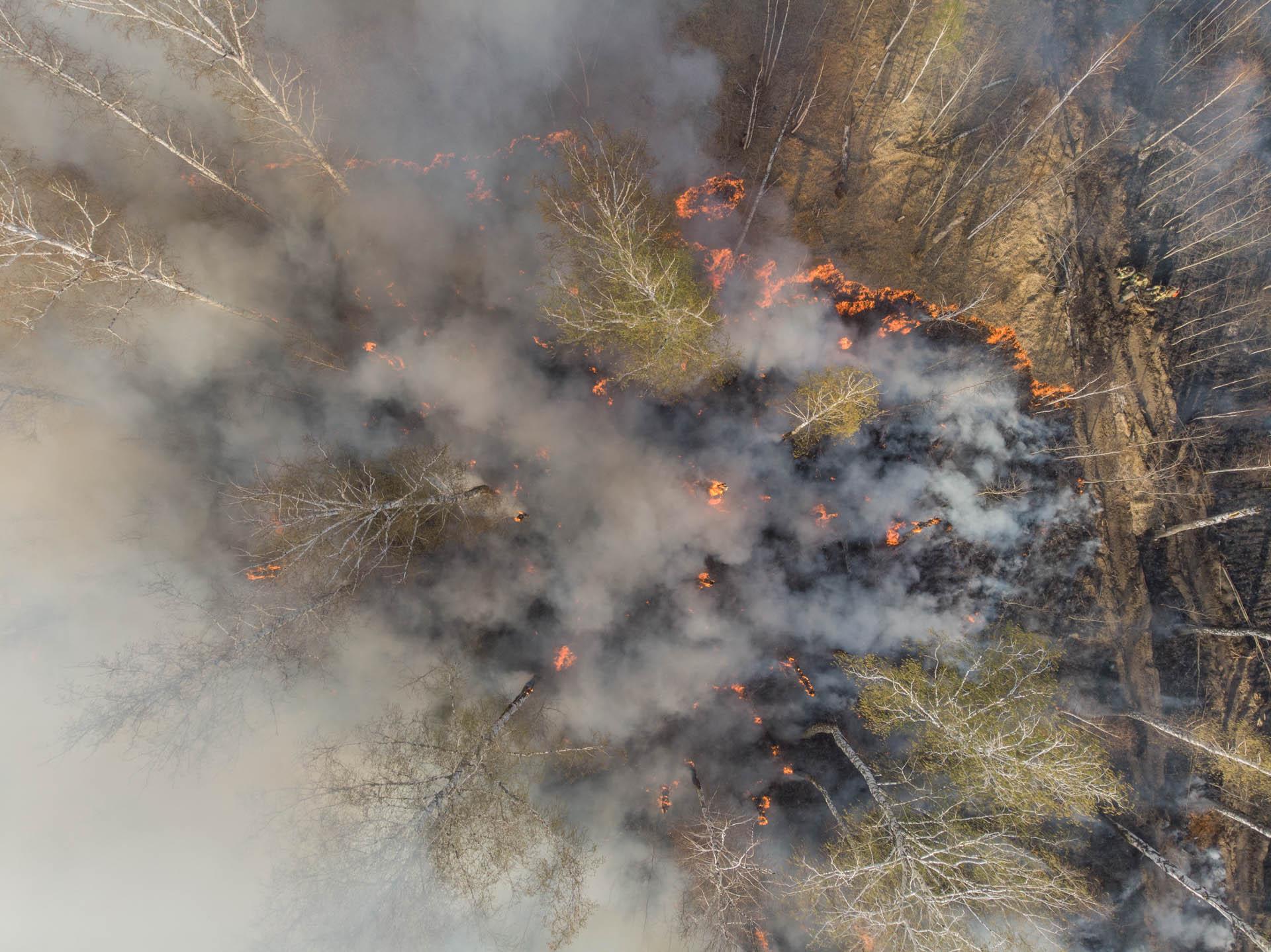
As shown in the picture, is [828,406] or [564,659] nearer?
[828,406]

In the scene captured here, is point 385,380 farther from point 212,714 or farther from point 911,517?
point 911,517

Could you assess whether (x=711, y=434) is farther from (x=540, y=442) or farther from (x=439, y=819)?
(x=439, y=819)

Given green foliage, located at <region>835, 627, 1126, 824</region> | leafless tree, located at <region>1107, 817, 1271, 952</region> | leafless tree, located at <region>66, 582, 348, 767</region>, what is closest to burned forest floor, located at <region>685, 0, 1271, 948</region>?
leafless tree, located at <region>1107, 817, 1271, 952</region>

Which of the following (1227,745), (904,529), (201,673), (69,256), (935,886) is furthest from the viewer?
(904,529)

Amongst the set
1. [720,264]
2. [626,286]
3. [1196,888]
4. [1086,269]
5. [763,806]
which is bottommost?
[763,806]

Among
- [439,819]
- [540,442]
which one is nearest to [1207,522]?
[540,442]

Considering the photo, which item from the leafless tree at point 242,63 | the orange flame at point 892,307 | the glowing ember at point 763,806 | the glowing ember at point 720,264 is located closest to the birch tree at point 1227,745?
the orange flame at point 892,307

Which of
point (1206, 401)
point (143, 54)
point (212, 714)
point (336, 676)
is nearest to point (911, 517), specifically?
point (1206, 401)
